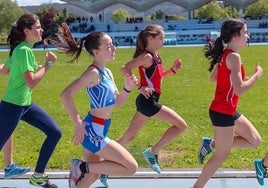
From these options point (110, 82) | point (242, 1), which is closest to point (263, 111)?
point (110, 82)

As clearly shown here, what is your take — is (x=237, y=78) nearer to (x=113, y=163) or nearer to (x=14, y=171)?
(x=113, y=163)

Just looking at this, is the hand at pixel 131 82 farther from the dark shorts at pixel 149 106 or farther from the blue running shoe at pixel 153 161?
the blue running shoe at pixel 153 161

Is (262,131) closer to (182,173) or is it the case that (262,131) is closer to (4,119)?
(182,173)

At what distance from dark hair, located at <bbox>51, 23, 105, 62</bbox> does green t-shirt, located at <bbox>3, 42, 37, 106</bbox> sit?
0.41m

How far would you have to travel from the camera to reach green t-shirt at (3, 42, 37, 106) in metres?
5.70

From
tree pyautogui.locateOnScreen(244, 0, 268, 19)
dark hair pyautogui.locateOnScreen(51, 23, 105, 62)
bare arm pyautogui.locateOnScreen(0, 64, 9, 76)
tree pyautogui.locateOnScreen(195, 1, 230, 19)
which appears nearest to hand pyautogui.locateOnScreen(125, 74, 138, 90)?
dark hair pyautogui.locateOnScreen(51, 23, 105, 62)

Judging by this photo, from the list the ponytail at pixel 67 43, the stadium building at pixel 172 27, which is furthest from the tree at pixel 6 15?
the ponytail at pixel 67 43

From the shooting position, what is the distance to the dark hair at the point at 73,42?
534cm

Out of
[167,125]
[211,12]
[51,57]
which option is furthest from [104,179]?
[211,12]

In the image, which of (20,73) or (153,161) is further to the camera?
(153,161)

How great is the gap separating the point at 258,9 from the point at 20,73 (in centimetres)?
8710

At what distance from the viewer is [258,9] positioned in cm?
8881

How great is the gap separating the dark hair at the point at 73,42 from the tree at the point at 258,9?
83864mm

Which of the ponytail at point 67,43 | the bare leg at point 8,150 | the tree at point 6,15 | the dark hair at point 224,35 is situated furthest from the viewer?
the tree at point 6,15
